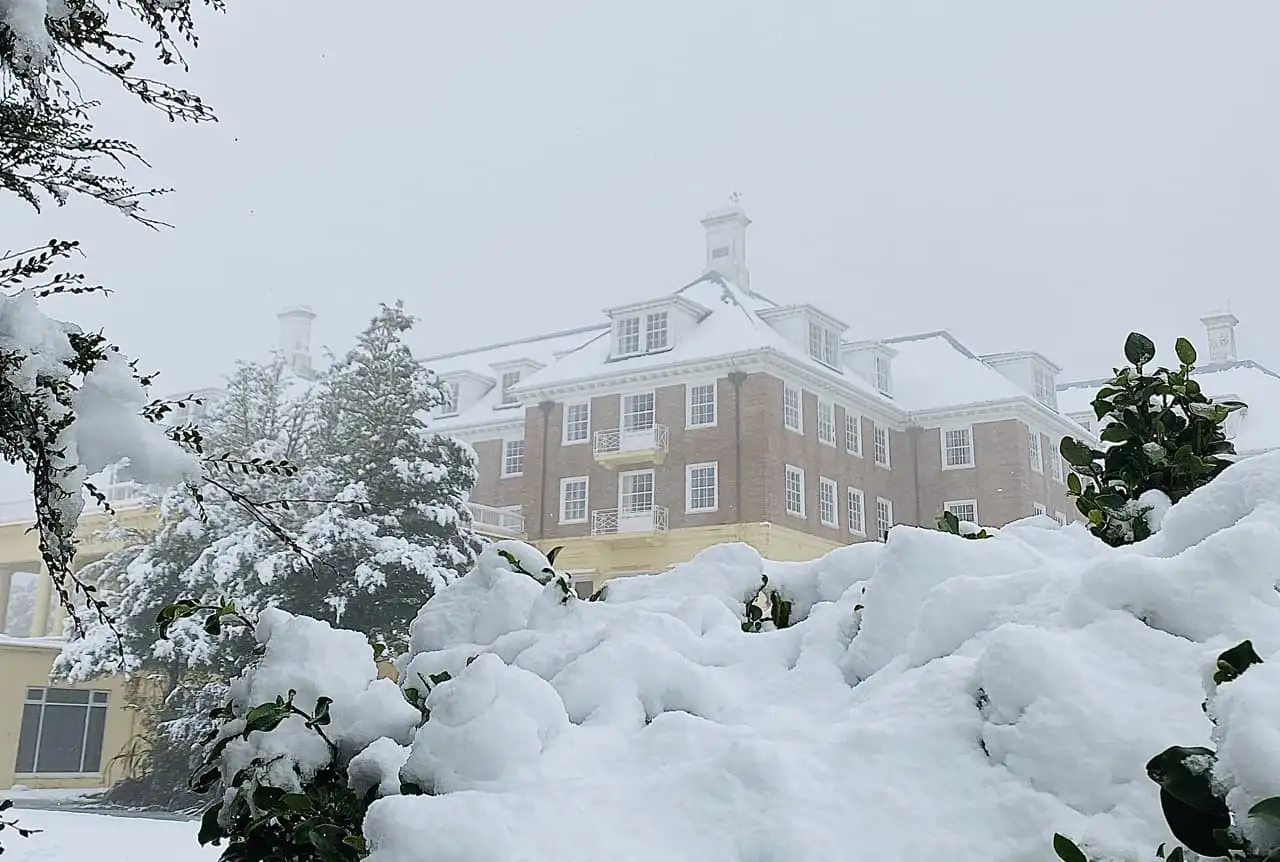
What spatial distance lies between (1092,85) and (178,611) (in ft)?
214

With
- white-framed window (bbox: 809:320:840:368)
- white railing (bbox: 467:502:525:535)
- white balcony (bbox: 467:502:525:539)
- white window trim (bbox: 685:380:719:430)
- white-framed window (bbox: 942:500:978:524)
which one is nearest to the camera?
white window trim (bbox: 685:380:719:430)

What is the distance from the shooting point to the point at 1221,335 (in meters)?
33.3

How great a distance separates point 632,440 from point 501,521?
3.57 m

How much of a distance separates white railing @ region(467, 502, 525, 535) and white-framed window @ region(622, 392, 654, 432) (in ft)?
10.8

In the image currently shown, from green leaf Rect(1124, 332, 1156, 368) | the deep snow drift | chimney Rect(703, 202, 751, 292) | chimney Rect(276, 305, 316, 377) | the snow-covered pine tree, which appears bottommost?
the deep snow drift

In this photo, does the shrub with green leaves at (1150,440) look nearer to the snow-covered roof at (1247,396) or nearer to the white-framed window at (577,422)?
the white-framed window at (577,422)

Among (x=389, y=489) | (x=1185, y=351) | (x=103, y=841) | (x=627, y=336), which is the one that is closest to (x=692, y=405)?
(x=627, y=336)

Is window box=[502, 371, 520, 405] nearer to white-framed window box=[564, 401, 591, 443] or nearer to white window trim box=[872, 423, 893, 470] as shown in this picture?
white-framed window box=[564, 401, 591, 443]

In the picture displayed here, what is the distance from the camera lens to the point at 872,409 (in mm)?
26422

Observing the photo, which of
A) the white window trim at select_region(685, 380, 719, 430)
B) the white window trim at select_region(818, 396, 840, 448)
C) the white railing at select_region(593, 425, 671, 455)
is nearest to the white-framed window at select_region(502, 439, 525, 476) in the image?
the white railing at select_region(593, 425, 671, 455)

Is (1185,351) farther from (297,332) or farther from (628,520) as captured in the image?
(297,332)

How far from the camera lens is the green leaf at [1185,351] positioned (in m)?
2.29

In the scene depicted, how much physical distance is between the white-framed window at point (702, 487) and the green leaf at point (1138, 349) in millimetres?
21332

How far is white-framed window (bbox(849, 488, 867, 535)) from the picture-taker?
25359mm
